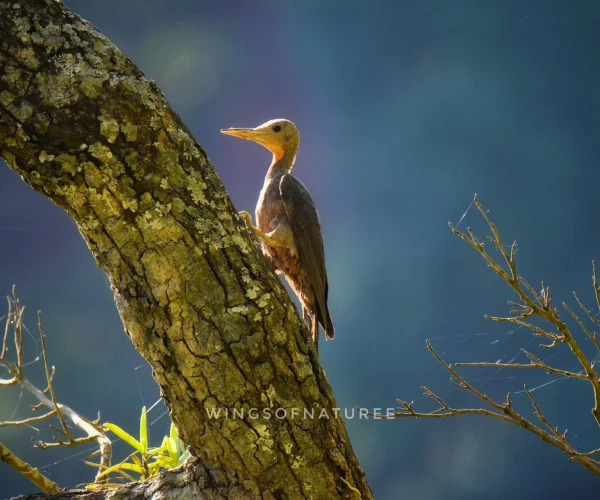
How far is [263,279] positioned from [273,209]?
1.18 metres

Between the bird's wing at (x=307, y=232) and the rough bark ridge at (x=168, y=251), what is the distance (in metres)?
1.03

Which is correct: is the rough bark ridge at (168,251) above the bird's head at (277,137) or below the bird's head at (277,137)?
below

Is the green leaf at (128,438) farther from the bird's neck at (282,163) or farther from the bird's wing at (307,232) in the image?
the bird's neck at (282,163)

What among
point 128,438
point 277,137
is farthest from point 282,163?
point 128,438

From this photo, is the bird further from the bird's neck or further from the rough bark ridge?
the rough bark ridge

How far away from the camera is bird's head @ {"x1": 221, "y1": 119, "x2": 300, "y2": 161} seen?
8.44ft

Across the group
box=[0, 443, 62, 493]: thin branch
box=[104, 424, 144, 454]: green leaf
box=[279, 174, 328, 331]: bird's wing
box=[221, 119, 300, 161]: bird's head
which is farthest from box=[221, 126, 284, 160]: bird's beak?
box=[0, 443, 62, 493]: thin branch

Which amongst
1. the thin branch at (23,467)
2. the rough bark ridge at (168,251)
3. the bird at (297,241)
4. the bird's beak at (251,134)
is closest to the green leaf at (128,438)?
the thin branch at (23,467)

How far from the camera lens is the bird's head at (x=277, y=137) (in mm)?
2572

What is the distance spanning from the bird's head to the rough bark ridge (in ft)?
4.43

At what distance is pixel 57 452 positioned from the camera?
12.0 feet

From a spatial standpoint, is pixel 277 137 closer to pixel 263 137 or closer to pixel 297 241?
pixel 263 137

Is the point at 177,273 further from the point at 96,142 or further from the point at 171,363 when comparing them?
the point at 96,142

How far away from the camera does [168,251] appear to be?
1162 millimetres
